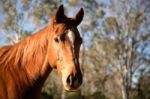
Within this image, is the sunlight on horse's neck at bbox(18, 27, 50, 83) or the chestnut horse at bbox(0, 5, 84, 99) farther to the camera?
the sunlight on horse's neck at bbox(18, 27, 50, 83)

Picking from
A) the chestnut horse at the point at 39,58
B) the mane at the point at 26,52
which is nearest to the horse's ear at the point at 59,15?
the chestnut horse at the point at 39,58

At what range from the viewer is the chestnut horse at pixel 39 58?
14.6 ft

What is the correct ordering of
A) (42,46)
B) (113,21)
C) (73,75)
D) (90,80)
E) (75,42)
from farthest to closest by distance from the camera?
(90,80)
(113,21)
(42,46)
(75,42)
(73,75)

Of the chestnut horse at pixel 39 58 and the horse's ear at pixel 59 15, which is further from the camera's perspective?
the horse's ear at pixel 59 15

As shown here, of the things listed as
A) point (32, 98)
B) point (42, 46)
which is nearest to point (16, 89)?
point (32, 98)

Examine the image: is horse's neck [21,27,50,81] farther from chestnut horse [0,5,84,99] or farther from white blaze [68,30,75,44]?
white blaze [68,30,75,44]

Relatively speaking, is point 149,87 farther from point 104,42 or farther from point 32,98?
point 32,98

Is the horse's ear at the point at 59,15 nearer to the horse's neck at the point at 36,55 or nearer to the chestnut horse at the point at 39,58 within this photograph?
the chestnut horse at the point at 39,58

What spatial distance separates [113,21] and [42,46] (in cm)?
3779

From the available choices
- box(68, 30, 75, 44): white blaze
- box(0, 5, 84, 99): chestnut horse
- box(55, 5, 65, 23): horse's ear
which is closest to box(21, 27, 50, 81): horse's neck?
box(0, 5, 84, 99): chestnut horse

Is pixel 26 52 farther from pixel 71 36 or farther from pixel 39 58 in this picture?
pixel 71 36

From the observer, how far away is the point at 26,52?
4.80 metres

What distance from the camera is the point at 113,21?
42125 mm

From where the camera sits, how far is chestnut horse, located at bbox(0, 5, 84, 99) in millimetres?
4449
